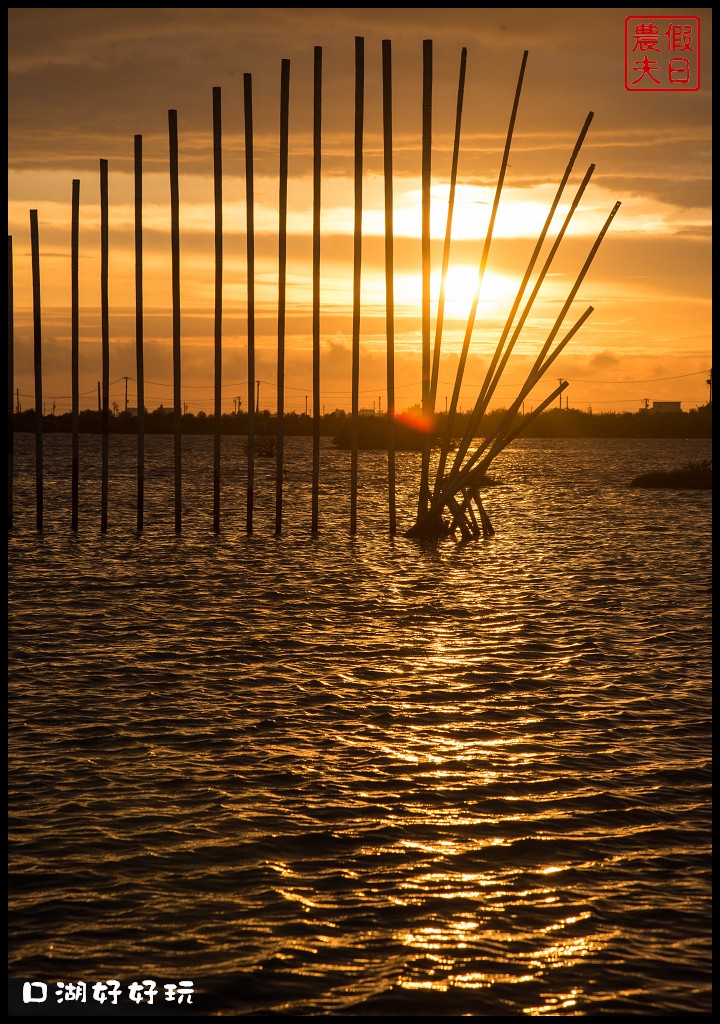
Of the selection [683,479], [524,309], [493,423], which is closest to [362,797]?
[524,309]

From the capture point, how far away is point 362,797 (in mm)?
6844

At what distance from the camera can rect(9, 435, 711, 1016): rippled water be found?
4883 millimetres

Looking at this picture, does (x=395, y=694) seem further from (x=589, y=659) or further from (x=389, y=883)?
(x=389, y=883)

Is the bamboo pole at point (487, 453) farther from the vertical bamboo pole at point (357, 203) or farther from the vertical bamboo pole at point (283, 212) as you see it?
the vertical bamboo pole at point (283, 212)

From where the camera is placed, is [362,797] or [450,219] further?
[450,219]

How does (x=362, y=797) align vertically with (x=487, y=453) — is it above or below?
below

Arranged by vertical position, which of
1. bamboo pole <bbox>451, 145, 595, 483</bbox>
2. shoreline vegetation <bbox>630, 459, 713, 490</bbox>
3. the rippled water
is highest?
bamboo pole <bbox>451, 145, 595, 483</bbox>

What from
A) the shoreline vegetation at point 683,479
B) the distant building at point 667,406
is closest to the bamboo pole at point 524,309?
the shoreline vegetation at point 683,479

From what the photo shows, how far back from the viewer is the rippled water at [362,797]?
4.88 m

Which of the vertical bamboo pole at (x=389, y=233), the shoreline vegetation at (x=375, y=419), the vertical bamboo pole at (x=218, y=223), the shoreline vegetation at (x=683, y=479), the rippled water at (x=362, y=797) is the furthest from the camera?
the shoreline vegetation at (x=375, y=419)

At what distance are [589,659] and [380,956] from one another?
635 cm

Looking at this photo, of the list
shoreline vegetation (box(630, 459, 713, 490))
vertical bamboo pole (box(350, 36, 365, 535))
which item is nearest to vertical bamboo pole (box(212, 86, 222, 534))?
vertical bamboo pole (box(350, 36, 365, 535))

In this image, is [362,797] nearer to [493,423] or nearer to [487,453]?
[487,453]

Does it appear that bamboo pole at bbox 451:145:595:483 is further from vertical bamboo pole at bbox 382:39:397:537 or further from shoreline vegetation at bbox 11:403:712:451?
shoreline vegetation at bbox 11:403:712:451
